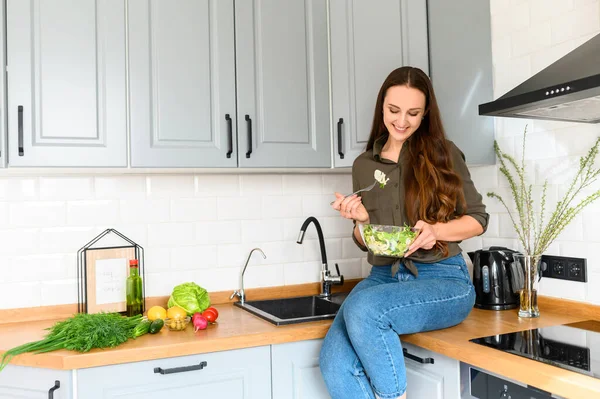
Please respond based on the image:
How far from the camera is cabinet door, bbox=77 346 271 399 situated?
5.33 ft

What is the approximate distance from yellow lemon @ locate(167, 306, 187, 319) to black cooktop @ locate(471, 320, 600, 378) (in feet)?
3.18

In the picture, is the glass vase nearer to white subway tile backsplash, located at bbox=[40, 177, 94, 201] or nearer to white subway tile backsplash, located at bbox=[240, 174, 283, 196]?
white subway tile backsplash, located at bbox=[240, 174, 283, 196]

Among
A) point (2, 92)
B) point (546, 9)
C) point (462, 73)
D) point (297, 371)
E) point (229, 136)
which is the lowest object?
point (297, 371)

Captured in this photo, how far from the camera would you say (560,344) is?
1.62m

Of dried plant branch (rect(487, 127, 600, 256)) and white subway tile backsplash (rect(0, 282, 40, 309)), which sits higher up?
dried plant branch (rect(487, 127, 600, 256))

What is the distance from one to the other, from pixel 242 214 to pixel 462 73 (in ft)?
3.72

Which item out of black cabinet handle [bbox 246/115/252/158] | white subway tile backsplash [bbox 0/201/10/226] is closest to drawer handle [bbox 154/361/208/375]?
black cabinet handle [bbox 246/115/252/158]

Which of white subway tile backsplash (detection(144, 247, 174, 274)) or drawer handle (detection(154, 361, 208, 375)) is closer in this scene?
drawer handle (detection(154, 361, 208, 375))

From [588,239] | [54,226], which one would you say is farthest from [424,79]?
[54,226]

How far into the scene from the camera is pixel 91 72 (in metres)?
1.89

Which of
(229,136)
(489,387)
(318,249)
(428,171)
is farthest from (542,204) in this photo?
(229,136)

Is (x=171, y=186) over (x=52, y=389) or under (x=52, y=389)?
over

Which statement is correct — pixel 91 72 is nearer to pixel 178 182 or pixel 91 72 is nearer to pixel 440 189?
pixel 178 182

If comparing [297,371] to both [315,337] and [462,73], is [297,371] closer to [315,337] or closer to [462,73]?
[315,337]
